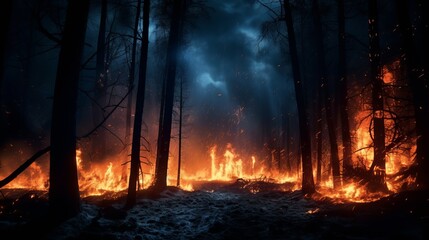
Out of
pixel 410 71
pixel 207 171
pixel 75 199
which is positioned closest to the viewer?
pixel 75 199

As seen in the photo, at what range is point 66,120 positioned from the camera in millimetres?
7383

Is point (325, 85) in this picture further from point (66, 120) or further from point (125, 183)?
point (66, 120)

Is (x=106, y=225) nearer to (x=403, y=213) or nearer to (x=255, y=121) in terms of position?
(x=403, y=213)

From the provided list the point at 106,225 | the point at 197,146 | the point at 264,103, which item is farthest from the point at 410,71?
the point at 197,146

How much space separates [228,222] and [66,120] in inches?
221

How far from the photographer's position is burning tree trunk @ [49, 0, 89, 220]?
716 cm

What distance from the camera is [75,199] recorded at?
7.42 meters

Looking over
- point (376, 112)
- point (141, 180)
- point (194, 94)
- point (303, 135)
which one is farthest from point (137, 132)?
point (194, 94)

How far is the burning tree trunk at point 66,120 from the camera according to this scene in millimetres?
7164

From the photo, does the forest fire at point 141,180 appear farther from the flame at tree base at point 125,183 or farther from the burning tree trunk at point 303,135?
the burning tree trunk at point 303,135

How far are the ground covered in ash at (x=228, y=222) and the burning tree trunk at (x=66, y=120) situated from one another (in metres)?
0.53

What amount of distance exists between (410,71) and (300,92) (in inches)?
197

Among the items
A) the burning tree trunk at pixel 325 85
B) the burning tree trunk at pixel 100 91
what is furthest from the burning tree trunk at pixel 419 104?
the burning tree trunk at pixel 100 91

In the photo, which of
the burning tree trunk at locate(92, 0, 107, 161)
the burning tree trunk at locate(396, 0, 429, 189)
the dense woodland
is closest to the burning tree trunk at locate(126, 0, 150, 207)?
the dense woodland
